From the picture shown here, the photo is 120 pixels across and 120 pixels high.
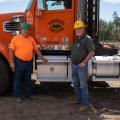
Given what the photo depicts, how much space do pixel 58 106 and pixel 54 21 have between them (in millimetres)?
2059

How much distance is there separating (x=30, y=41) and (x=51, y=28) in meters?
0.73

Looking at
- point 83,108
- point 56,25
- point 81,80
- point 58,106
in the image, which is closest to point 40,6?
point 56,25

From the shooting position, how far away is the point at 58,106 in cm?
892

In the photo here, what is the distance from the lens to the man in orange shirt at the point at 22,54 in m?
9.19

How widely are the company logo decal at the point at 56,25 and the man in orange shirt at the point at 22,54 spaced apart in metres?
0.64

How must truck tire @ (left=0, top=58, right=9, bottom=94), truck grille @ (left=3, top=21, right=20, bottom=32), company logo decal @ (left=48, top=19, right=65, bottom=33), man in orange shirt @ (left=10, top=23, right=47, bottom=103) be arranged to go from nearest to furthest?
man in orange shirt @ (left=10, top=23, right=47, bottom=103)
truck tire @ (left=0, top=58, right=9, bottom=94)
company logo decal @ (left=48, top=19, right=65, bottom=33)
truck grille @ (left=3, top=21, right=20, bottom=32)

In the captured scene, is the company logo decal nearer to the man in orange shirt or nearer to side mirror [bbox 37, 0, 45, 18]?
side mirror [bbox 37, 0, 45, 18]

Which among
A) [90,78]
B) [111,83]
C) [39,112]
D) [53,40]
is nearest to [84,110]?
[39,112]

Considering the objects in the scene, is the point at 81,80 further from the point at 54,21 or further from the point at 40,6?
the point at 40,6

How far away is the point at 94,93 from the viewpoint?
10.6 m

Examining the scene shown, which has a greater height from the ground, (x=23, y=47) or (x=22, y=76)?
(x=23, y=47)

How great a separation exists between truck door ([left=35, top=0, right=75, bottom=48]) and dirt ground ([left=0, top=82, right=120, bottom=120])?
135cm

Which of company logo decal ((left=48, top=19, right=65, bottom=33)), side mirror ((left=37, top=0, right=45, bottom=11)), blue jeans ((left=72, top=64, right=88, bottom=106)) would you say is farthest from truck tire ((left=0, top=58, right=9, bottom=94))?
blue jeans ((left=72, top=64, right=88, bottom=106))

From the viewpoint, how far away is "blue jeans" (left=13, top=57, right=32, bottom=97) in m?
9.28
